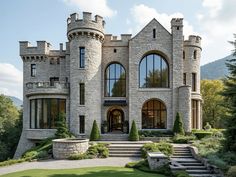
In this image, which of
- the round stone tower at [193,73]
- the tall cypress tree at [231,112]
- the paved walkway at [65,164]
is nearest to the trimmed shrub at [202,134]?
the round stone tower at [193,73]

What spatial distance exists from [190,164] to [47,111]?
14.8 meters

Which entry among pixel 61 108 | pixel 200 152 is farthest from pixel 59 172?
pixel 61 108

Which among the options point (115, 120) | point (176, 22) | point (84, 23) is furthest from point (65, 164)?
point (176, 22)

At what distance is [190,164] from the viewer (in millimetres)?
14805

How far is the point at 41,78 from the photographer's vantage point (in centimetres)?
2764

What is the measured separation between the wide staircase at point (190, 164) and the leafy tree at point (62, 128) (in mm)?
9749

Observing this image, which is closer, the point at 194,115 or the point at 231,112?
the point at 231,112

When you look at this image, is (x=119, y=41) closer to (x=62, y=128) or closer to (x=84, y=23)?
(x=84, y=23)

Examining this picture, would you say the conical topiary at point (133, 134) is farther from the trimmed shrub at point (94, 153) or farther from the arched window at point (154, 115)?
the trimmed shrub at point (94, 153)

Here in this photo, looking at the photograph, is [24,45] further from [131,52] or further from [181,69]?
[181,69]

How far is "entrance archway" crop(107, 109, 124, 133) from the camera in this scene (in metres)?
28.1

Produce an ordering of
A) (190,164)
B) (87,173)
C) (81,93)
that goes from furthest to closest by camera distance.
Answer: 1. (81,93)
2. (190,164)
3. (87,173)

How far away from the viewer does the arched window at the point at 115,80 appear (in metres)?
26.8

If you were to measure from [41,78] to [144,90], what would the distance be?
11.4 metres
